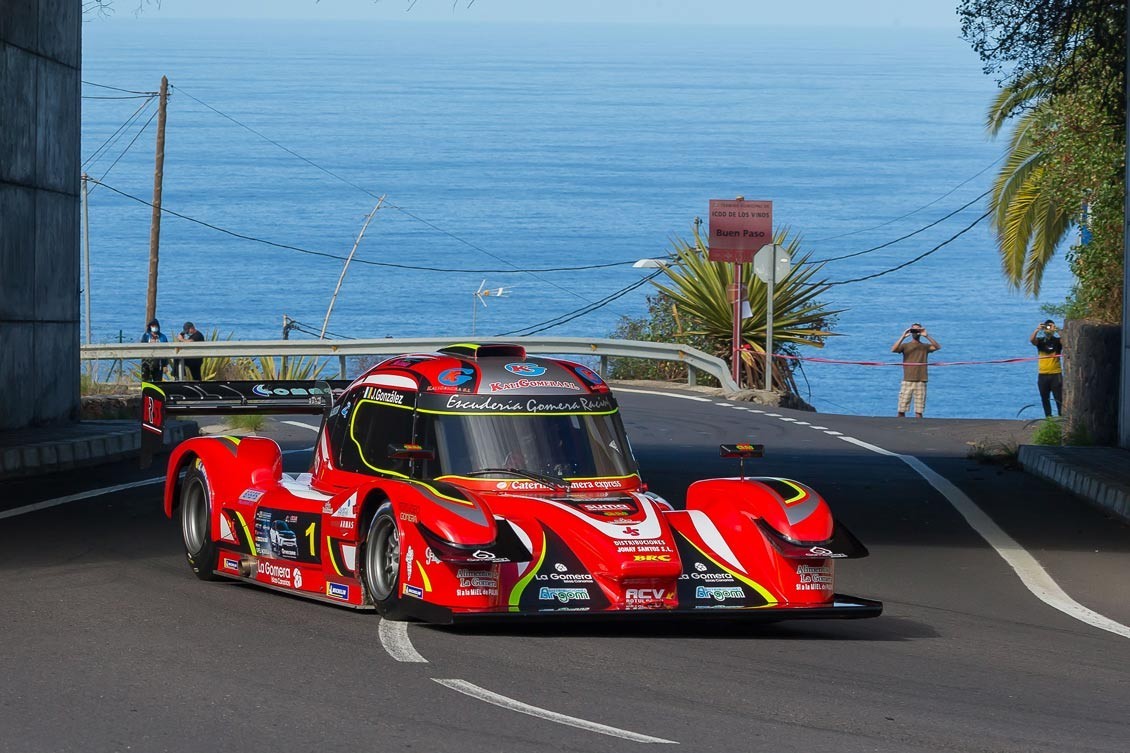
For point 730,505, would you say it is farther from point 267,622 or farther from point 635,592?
point 267,622

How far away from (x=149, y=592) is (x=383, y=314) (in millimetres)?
92334

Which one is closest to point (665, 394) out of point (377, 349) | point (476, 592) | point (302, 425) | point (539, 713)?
point (377, 349)

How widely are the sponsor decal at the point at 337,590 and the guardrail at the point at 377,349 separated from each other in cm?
2200

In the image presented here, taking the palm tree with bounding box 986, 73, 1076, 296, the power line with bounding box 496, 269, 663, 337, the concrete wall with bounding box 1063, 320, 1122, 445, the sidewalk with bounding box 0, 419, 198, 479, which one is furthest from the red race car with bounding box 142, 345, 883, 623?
the power line with bounding box 496, 269, 663, 337

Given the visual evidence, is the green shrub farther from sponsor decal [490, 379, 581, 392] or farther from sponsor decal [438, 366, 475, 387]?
sponsor decal [438, 366, 475, 387]

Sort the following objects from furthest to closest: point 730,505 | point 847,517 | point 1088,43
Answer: point 1088,43, point 847,517, point 730,505

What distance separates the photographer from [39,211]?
20656 mm

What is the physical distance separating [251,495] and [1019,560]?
5992mm

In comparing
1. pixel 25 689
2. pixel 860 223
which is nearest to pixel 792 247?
pixel 25 689

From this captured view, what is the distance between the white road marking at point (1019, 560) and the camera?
11.1 metres

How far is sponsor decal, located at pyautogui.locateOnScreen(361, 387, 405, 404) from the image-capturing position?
419 inches

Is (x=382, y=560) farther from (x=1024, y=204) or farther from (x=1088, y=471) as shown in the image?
(x=1024, y=204)

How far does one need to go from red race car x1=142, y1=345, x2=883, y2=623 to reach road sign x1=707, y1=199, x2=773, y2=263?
23.8m

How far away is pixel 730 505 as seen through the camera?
1045cm
